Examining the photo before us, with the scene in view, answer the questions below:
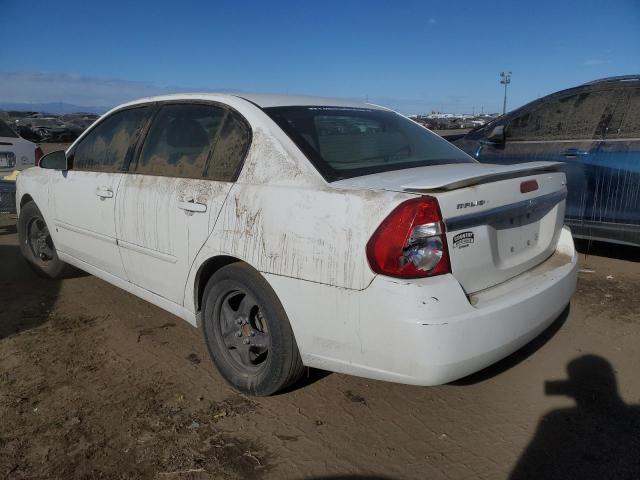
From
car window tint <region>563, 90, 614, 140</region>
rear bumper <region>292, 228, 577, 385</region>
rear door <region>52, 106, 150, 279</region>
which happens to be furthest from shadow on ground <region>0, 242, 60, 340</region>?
car window tint <region>563, 90, 614, 140</region>

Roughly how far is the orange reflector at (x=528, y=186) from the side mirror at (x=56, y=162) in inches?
136

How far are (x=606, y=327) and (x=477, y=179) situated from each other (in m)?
2.15

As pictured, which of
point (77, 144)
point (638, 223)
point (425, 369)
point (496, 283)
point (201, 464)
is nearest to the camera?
point (425, 369)

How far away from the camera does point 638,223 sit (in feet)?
15.4

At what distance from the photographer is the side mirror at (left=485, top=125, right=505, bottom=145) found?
572 centimetres

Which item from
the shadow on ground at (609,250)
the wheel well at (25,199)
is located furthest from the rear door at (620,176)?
the wheel well at (25,199)

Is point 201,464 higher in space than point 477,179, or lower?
lower

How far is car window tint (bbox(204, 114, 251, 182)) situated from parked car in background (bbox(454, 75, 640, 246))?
140 inches

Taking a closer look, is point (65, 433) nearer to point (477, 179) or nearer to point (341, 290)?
point (341, 290)

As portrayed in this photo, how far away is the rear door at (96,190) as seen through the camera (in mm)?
3629

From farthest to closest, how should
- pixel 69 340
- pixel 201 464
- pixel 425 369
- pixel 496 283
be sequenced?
pixel 69 340 < pixel 496 283 < pixel 201 464 < pixel 425 369

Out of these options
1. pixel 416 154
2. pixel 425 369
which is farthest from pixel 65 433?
pixel 416 154

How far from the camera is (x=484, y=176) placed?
7.75 feet

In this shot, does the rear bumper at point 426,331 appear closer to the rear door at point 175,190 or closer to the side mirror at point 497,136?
the rear door at point 175,190
